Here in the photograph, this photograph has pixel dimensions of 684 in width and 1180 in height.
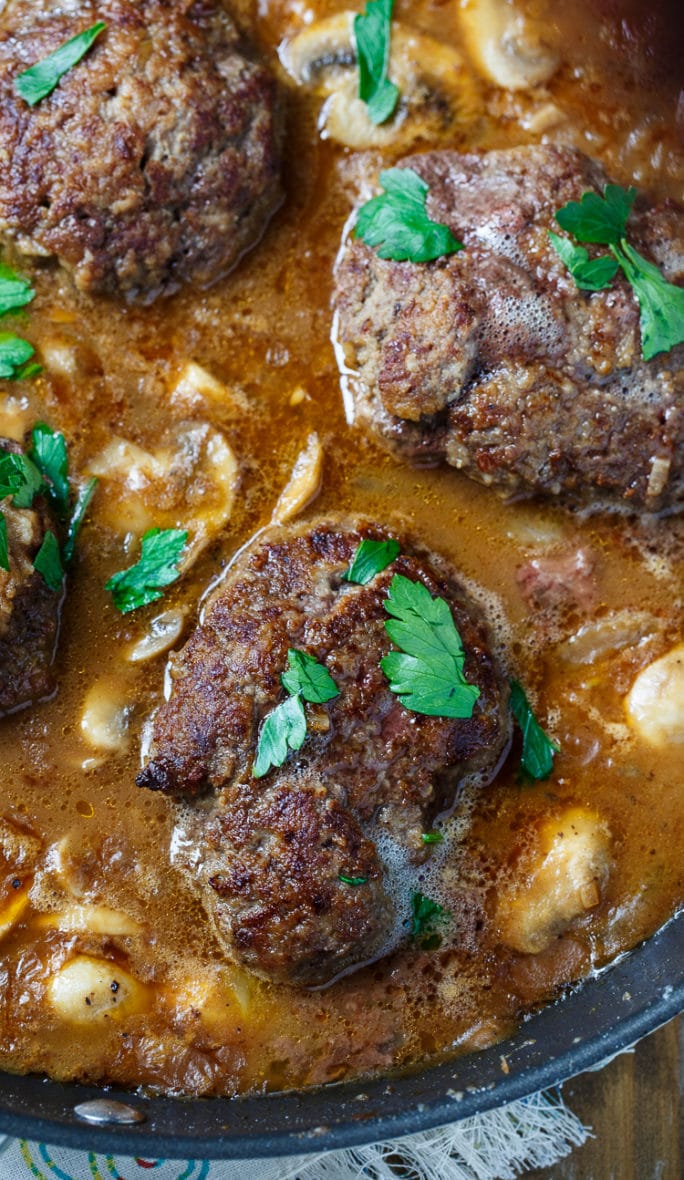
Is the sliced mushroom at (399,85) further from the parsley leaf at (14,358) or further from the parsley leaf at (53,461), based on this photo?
the parsley leaf at (53,461)

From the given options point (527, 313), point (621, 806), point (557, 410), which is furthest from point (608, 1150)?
point (527, 313)

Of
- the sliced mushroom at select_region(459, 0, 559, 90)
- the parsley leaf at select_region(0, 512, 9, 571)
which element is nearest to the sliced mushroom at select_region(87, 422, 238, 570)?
the parsley leaf at select_region(0, 512, 9, 571)

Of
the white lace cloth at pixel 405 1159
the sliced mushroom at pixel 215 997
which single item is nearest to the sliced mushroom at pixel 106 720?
the sliced mushroom at pixel 215 997

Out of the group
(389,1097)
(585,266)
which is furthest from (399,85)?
(389,1097)

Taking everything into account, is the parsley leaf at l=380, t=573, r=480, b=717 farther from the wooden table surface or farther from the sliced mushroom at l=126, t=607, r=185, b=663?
the wooden table surface

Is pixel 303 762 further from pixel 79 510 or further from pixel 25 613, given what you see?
pixel 79 510

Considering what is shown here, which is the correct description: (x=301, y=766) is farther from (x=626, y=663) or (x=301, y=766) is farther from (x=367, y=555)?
(x=626, y=663)
